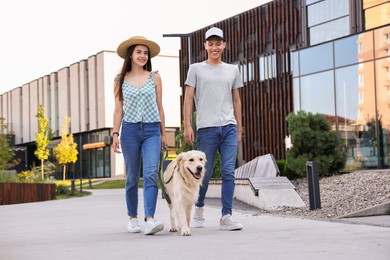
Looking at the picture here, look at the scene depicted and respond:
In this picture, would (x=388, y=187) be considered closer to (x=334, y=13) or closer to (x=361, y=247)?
(x=361, y=247)

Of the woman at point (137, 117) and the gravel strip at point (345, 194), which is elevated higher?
the woman at point (137, 117)

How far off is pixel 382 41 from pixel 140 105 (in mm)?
18128

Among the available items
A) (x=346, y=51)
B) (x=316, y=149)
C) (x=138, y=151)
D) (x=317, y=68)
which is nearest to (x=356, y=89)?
(x=346, y=51)

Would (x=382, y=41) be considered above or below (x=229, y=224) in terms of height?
above

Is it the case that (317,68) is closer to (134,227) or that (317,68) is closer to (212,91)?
(212,91)

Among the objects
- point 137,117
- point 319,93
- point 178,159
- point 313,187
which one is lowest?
point 313,187

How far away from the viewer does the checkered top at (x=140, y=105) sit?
Answer: 311 inches

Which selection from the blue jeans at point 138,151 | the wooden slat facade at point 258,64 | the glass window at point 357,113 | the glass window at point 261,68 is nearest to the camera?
the blue jeans at point 138,151

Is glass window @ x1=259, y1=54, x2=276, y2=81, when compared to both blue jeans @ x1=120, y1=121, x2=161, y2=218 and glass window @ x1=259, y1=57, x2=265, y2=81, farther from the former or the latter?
blue jeans @ x1=120, y1=121, x2=161, y2=218

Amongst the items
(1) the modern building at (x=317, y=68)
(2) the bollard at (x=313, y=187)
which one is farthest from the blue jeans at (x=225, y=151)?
(1) the modern building at (x=317, y=68)

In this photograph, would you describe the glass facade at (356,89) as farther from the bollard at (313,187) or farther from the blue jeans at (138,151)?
the blue jeans at (138,151)

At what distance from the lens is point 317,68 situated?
2833 centimetres

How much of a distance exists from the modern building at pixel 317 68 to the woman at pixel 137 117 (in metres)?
16.2

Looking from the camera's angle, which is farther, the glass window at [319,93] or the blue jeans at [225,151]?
the glass window at [319,93]
